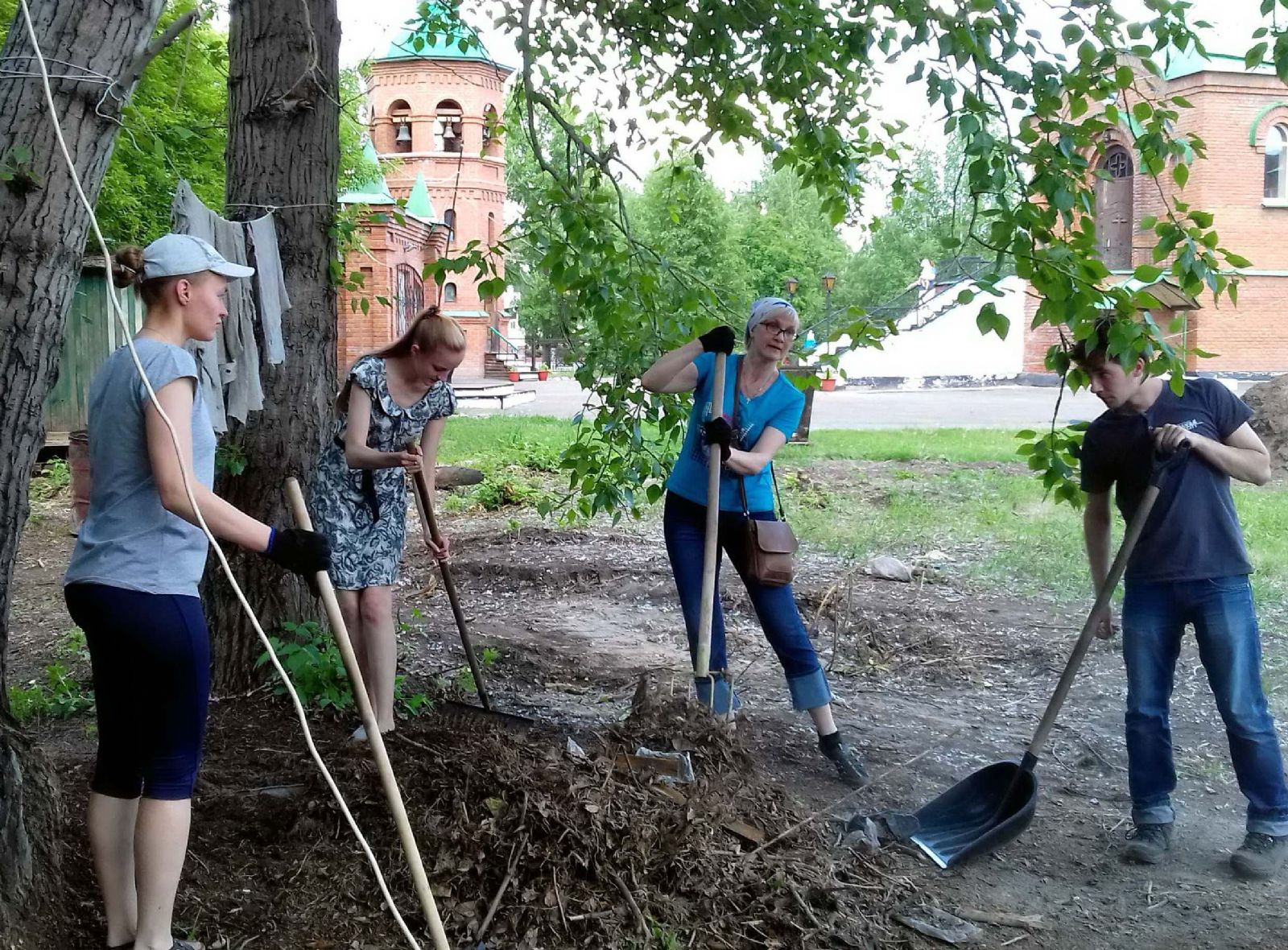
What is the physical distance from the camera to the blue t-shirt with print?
13.7 ft

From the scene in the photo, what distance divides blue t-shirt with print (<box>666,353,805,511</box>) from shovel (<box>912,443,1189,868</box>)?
1.23 metres

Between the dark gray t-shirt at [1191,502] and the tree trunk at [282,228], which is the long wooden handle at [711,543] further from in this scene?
the tree trunk at [282,228]

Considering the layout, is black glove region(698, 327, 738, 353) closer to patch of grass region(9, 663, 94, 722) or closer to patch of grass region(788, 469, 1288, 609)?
patch of grass region(9, 663, 94, 722)

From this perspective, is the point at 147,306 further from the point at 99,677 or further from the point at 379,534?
the point at 379,534

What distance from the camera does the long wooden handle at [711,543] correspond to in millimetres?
4055

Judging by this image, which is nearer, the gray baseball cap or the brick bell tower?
the gray baseball cap

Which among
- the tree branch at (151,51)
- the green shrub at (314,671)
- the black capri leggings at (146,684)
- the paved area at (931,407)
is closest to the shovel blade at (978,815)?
the green shrub at (314,671)

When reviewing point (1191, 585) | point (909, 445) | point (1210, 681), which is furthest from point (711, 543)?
point (909, 445)

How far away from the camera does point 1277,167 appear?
1191 inches

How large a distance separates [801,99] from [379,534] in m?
3.12

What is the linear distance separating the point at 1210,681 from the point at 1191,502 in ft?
1.90

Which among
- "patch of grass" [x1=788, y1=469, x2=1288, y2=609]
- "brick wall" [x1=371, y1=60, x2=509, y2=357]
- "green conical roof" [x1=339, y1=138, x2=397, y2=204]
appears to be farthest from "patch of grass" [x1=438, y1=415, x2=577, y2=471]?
"brick wall" [x1=371, y1=60, x2=509, y2=357]

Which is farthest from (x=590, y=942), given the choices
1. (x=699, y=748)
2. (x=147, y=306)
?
(x=147, y=306)

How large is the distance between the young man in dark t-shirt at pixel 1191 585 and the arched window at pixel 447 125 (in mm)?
33501
